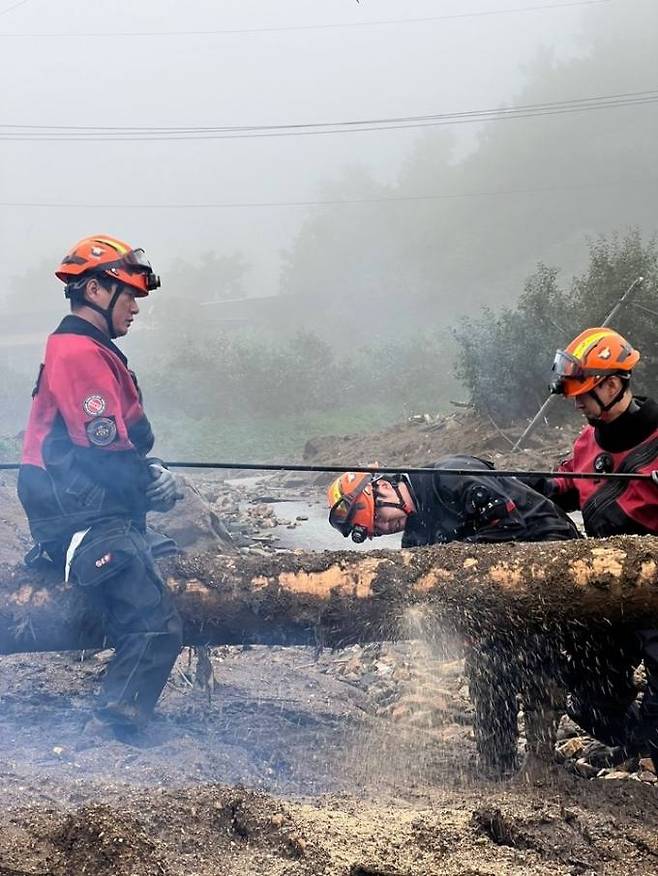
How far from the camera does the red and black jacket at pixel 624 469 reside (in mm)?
4176

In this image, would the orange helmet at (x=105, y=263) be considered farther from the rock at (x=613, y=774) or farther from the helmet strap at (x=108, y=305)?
the rock at (x=613, y=774)

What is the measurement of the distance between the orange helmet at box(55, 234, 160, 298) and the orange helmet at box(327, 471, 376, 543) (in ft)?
4.58

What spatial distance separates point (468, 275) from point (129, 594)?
47.0 meters

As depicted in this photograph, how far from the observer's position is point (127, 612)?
13.6 ft

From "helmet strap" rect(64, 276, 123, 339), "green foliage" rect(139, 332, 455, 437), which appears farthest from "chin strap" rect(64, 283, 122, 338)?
"green foliage" rect(139, 332, 455, 437)

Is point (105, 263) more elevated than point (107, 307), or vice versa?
point (105, 263)

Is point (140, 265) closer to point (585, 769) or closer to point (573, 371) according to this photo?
point (573, 371)

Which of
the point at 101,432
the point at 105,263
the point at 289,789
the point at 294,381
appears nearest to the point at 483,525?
the point at 289,789

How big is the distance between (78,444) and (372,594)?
58.7 inches

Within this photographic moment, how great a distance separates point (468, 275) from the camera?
49.4 m

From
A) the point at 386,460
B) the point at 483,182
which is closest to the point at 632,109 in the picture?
the point at 483,182

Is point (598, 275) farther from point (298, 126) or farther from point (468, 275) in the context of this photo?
point (298, 126)

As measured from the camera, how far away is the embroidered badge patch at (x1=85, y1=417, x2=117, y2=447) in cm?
397

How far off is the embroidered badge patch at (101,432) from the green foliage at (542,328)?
15337 mm
